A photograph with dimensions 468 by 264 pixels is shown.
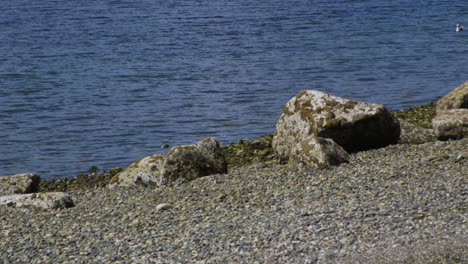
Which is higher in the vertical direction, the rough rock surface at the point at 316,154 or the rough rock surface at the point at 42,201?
the rough rock surface at the point at 316,154

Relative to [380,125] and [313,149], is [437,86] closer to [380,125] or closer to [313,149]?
[380,125]

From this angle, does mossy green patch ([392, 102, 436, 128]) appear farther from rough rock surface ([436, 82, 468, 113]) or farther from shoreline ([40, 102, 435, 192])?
rough rock surface ([436, 82, 468, 113])

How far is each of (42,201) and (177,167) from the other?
97.8 inches

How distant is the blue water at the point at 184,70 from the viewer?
18.8 m

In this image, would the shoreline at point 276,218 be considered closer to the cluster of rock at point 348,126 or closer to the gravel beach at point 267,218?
the gravel beach at point 267,218

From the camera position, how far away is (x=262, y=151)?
16.0 metres

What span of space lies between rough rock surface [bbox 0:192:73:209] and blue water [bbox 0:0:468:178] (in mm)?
3626

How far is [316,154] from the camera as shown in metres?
12.4

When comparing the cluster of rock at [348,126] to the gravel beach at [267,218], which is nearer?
the gravel beach at [267,218]

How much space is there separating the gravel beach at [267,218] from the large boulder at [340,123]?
984mm

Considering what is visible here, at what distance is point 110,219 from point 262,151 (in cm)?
587

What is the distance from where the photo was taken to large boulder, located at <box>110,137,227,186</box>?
13039 mm

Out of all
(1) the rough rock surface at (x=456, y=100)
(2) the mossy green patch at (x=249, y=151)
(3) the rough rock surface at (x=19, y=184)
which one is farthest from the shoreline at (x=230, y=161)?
(3) the rough rock surface at (x=19, y=184)

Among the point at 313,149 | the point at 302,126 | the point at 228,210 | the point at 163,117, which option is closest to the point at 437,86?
the point at 163,117
